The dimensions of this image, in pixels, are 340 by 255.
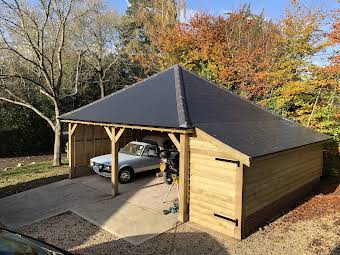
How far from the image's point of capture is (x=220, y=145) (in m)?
7.84

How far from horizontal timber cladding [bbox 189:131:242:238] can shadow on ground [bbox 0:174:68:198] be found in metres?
7.27

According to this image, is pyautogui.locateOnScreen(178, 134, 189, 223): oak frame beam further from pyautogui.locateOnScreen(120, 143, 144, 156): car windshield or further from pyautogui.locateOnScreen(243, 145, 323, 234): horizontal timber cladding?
pyautogui.locateOnScreen(120, 143, 144, 156): car windshield

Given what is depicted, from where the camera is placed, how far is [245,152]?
752 centimetres

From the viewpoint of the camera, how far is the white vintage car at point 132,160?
12.9 metres

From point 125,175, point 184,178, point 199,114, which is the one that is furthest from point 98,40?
point 184,178

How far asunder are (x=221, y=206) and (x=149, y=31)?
21556mm

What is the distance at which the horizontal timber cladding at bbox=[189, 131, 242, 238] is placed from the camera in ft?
26.1

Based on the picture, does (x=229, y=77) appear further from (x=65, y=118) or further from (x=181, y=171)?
(x=181, y=171)

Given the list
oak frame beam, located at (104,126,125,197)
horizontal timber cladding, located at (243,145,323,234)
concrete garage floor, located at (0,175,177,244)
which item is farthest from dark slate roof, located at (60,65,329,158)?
concrete garage floor, located at (0,175,177,244)

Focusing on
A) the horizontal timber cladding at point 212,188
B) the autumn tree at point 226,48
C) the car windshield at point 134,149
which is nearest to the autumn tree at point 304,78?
the autumn tree at point 226,48

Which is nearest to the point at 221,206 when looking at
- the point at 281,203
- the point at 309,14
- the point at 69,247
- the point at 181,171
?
the point at 181,171

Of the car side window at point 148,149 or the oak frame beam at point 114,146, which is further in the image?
the car side window at point 148,149

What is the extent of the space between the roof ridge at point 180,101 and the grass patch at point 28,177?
7.01 meters

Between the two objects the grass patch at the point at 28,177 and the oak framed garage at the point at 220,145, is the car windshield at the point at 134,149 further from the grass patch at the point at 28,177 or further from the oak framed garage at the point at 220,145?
the grass patch at the point at 28,177
